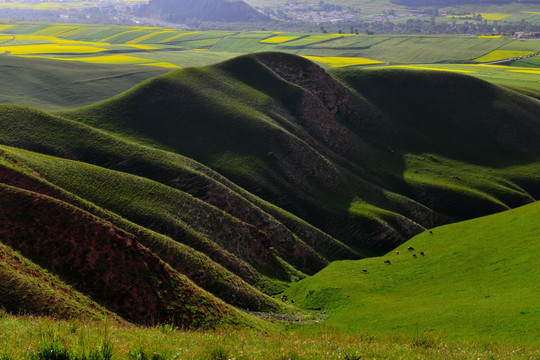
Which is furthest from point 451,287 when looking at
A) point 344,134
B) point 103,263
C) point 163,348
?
point 344,134

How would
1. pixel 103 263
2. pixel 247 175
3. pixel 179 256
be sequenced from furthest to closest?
pixel 247 175
pixel 179 256
pixel 103 263

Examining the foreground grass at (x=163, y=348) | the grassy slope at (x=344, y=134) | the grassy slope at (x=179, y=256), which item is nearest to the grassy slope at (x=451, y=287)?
the grassy slope at (x=179, y=256)

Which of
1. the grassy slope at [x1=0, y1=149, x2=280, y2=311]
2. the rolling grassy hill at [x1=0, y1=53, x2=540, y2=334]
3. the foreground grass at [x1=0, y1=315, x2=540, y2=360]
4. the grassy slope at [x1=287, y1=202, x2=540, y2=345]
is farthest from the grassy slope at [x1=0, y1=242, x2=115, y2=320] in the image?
the grassy slope at [x1=287, y1=202, x2=540, y2=345]

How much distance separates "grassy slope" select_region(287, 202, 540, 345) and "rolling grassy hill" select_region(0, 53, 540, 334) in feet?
30.3

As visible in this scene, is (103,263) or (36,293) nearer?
(36,293)

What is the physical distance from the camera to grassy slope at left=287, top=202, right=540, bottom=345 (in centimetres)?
4028

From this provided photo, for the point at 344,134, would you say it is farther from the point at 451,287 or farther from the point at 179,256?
the point at 179,256

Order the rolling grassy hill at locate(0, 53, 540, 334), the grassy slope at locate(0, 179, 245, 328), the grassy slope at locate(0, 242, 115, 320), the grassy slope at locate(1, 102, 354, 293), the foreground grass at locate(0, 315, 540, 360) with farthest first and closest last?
the grassy slope at locate(1, 102, 354, 293)
the rolling grassy hill at locate(0, 53, 540, 334)
the grassy slope at locate(0, 179, 245, 328)
the grassy slope at locate(0, 242, 115, 320)
the foreground grass at locate(0, 315, 540, 360)

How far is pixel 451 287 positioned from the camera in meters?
58.4

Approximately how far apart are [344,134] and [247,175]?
43975 millimetres

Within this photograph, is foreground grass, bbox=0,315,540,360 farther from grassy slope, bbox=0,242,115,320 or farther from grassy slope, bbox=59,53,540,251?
grassy slope, bbox=59,53,540,251

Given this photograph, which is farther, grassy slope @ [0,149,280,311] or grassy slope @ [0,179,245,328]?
grassy slope @ [0,149,280,311]

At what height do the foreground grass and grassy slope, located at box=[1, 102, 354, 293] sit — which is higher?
the foreground grass

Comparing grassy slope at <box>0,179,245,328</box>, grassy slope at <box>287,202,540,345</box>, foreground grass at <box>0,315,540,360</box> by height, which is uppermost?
foreground grass at <box>0,315,540,360</box>
